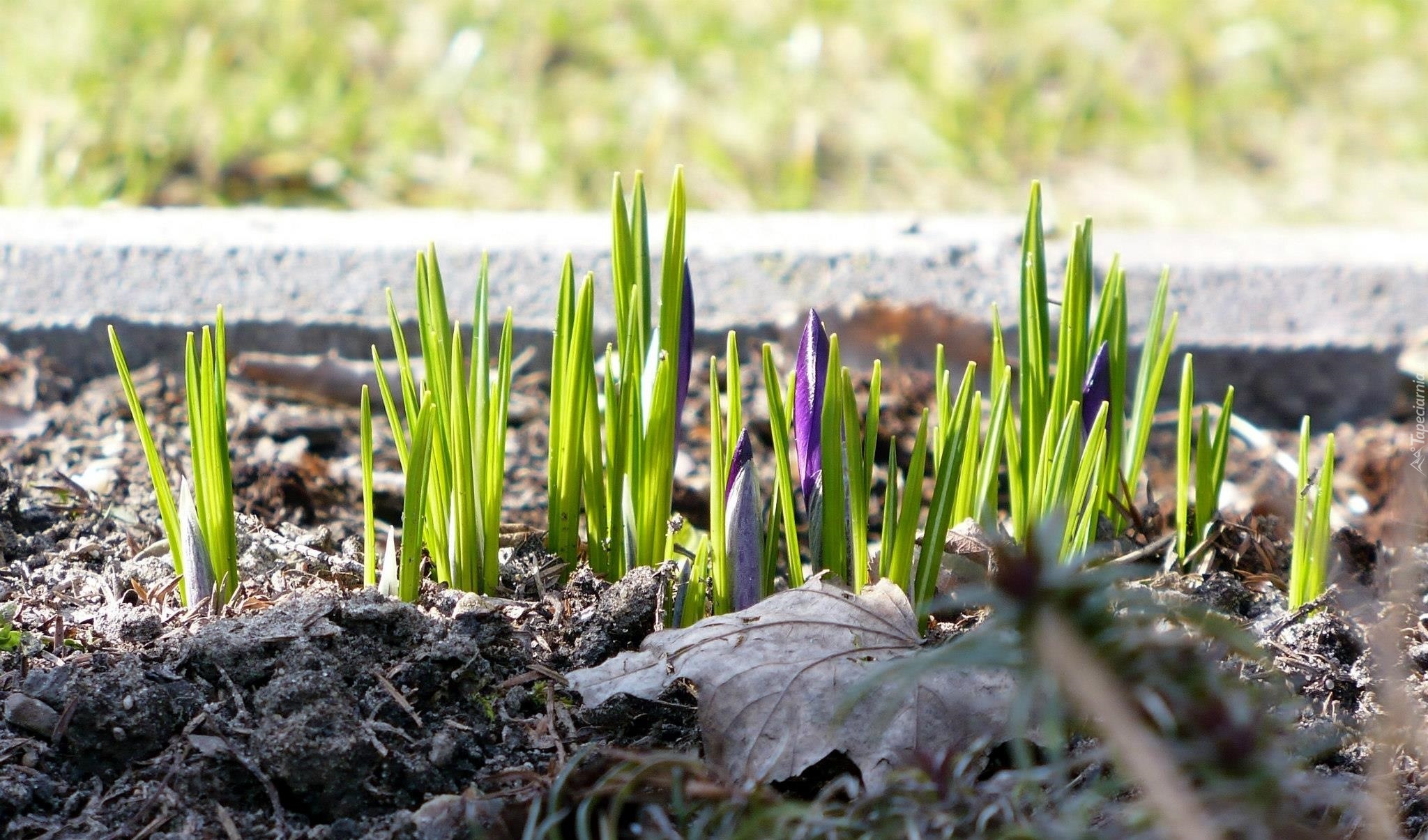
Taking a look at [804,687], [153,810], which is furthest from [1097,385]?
[153,810]

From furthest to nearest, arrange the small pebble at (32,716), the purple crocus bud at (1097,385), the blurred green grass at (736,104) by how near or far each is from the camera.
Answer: the blurred green grass at (736,104) → the purple crocus bud at (1097,385) → the small pebble at (32,716)

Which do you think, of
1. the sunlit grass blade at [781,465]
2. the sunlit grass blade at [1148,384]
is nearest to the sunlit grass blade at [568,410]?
the sunlit grass blade at [781,465]

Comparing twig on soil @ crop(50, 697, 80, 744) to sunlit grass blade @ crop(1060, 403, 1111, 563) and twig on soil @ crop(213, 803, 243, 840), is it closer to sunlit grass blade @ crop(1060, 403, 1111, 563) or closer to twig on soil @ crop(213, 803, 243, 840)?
twig on soil @ crop(213, 803, 243, 840)

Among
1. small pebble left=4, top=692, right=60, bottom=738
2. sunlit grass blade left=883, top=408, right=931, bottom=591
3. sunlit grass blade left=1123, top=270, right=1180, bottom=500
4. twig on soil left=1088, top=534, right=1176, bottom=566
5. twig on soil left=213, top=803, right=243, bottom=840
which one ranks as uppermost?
sunlit grass blade left=1123, top=270, right=1180, bottom=500

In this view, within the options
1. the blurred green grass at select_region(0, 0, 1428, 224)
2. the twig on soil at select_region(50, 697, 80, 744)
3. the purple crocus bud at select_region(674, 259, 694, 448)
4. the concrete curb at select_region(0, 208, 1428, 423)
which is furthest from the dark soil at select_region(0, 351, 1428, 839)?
the blurred green grass at select_region(0, 0, 1428, 224)

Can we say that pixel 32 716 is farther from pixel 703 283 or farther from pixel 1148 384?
pixel 703 283

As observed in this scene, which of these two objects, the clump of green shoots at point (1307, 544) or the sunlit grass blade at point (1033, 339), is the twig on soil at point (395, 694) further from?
the clump of green shoots at point (1307, 544)
